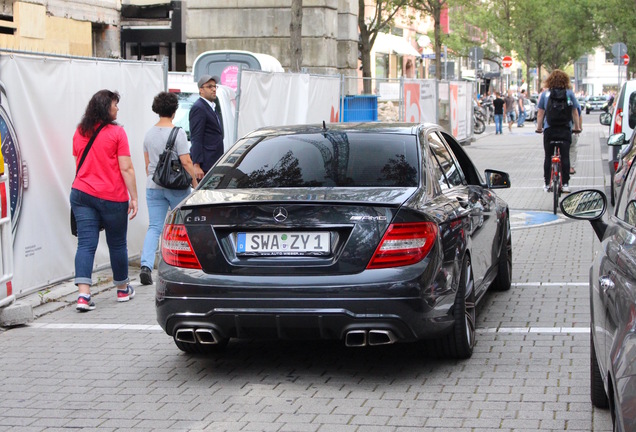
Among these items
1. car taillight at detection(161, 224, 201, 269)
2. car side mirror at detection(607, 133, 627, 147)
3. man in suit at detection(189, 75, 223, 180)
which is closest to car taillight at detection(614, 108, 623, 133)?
car side mirror at detection(607, 133, 627, 147)

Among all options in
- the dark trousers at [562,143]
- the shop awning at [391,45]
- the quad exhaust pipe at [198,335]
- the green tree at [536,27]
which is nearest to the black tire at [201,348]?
the quad exhaust pipe at [198,335]

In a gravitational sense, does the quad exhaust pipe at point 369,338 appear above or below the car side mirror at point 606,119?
below

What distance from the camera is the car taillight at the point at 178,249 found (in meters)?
6.17

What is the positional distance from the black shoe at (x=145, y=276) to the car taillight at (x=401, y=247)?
4.19 meters

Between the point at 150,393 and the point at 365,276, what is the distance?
140 centimetres

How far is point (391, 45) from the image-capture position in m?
60.6

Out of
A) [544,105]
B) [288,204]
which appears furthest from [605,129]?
[288,204]

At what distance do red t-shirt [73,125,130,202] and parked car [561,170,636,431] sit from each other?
14.0 ft

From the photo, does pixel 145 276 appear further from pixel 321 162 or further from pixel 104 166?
pixel 321 162

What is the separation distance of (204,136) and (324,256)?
16.9ft

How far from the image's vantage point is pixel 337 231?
5.91 m

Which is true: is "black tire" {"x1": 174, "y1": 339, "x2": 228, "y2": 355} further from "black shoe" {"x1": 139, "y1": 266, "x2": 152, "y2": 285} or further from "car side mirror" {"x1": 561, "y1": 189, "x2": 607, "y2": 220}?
"black shoe" {"x1": 139, "y1": 266, "x2": 152, "y2": 285}

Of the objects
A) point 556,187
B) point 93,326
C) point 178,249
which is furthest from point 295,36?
point 178,249

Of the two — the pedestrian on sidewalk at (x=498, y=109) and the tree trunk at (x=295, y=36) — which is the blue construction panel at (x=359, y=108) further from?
the pedestrian on sidewalk at (x=498, y=109)
